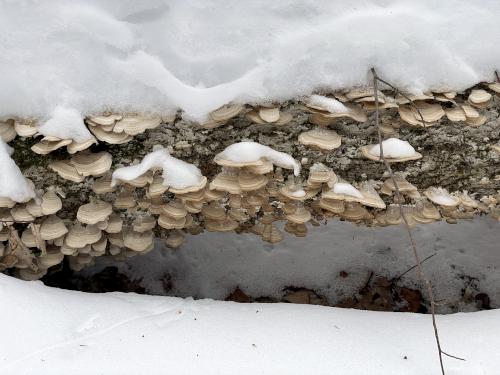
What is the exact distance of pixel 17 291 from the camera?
10.0ft

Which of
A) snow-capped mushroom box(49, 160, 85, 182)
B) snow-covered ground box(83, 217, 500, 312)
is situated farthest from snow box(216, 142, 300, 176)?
snow-covered ground box(83, 217, 500, 312)

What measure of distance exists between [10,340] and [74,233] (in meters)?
0.69

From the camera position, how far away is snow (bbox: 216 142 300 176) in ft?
8.87

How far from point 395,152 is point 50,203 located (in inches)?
72.7

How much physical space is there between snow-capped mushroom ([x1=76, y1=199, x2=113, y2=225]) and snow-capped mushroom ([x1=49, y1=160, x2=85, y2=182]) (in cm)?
27

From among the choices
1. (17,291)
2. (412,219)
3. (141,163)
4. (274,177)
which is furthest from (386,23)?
(17,291)

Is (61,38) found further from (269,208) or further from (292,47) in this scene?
(269,208)

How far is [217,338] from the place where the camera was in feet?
9.73

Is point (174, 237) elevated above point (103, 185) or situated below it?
below

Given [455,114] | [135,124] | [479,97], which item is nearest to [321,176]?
[455,114]

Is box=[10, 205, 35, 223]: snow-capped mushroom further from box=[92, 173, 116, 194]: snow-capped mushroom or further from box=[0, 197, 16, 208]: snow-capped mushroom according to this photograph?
box=[92, 173, 116, 194]: snow-capped mushroom

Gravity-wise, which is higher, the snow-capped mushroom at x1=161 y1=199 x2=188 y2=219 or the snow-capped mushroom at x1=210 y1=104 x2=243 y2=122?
the snow-capped mushroom at x1=210 y1=104 x2=243 y2=122

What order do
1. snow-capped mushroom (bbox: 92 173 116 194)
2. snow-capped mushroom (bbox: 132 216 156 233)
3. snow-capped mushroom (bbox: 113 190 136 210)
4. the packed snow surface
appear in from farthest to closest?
snow-capped mushroom (bbox: 132 216 156 233) < snow-capped mushroom (bbox: 113 190 136 210) < snow-capped mushroom (bbox: 92 173 116 194) < the packed snow surface

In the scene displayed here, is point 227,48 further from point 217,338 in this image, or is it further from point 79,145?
point 217,338
